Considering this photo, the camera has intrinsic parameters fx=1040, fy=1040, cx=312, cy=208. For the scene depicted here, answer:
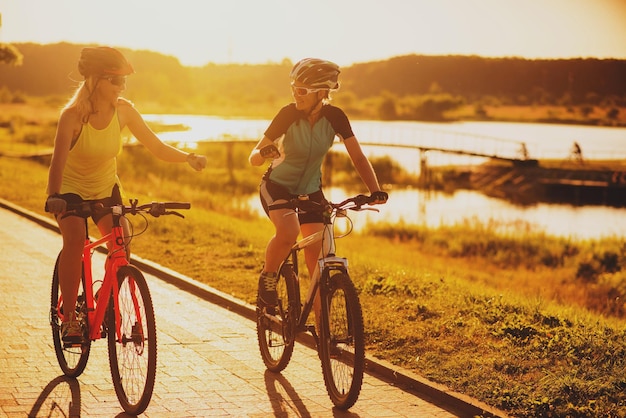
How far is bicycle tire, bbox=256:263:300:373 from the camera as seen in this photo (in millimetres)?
6641

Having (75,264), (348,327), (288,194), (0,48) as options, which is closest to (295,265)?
(288,194)

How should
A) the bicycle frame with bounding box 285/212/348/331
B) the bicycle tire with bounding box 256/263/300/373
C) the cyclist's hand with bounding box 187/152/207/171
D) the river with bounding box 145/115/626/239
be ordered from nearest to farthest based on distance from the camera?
the cyclist's hand with bounding box 187/152/207/171
the bicycle frame with bounding box 285/212/348/331
the bicycle tire with bounding box 256/263/300/373
the river with bounding box 145/115/626/239

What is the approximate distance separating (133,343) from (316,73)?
186 centimetres

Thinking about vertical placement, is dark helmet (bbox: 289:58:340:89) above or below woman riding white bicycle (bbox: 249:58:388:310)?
above

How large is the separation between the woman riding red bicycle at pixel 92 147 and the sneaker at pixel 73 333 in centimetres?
19

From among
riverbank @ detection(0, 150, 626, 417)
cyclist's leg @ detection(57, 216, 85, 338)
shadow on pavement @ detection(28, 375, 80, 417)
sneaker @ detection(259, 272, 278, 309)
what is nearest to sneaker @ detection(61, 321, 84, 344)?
cyclist's leg @ detection(57, 216, 85, 338)

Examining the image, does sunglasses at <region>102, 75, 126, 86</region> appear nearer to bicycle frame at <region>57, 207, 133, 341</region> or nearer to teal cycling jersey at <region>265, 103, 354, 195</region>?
bicycle frame at <region>57, 207, 133, 341</region>

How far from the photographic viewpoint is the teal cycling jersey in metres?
6.26

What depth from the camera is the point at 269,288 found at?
6828 millimetres

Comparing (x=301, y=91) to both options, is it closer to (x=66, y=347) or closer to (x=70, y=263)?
(x=70, y=263)

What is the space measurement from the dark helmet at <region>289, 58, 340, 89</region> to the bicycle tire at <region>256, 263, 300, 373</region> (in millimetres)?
1301

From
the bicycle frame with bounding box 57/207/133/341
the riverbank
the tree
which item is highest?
the tree

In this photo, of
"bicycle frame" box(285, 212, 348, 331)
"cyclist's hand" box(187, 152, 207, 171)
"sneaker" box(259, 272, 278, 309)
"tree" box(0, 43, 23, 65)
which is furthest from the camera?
"tree" box(0, 43, 23, 65)

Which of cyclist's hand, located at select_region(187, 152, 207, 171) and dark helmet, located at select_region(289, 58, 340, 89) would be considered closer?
cyclist's hand, located at select_region(187, 152, 207, 171)
